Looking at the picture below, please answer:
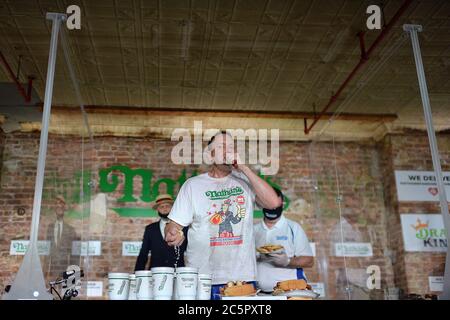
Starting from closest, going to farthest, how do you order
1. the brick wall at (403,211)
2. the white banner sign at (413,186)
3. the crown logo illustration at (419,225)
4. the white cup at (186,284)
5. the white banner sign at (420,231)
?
1. the white cup at (186,284)
2. the white banner sign at (413,186)
3. the brick wall at (403,211)
4. the white banner sign at (420,231)
5. the crown logo illustration at (419,225)

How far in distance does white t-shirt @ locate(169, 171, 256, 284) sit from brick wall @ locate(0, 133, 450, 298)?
770 millimetres

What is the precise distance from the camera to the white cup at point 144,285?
6.00 feet

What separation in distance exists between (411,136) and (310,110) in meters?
1.46

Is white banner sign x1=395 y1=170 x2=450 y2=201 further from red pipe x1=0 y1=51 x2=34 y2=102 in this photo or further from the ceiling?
red pipe x1=0 y1=51 x2=34 y2=102

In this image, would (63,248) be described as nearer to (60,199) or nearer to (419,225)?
(60,199)

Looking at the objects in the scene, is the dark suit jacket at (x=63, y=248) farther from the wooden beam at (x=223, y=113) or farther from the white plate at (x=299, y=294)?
the white plate at (x=299, y=294)

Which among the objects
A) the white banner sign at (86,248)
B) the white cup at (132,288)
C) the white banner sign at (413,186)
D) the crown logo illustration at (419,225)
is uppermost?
the white banner sign at (413,186)

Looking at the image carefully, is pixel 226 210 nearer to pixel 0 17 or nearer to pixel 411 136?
pixel 411 136

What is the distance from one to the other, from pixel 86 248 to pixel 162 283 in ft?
11.1

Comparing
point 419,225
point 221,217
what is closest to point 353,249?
point 419,225

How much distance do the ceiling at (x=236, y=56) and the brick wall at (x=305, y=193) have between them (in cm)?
33

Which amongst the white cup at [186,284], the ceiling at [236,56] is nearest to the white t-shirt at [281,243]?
the ceiling at [236,56]

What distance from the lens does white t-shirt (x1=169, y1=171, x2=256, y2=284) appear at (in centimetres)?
251

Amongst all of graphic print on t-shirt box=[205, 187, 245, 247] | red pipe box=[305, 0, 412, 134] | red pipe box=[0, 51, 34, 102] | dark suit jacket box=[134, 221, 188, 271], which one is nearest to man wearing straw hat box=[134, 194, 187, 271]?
dark suit jacket box=[134, 221, 188, 271]
